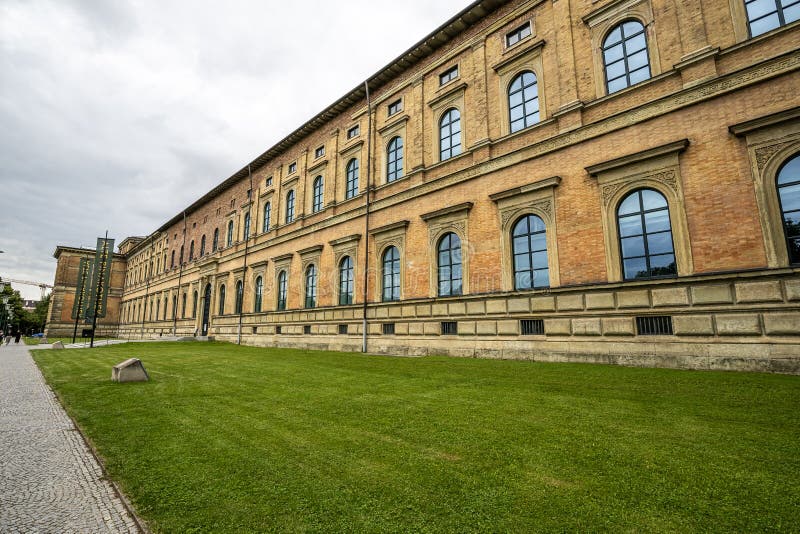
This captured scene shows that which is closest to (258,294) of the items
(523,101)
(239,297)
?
(239,297)

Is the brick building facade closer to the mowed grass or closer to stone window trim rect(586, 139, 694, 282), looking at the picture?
stone window trim rect(586, 139, 694, 282)

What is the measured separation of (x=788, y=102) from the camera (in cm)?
897

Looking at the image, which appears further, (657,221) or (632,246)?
(632,246)

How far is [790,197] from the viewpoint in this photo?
8828mm

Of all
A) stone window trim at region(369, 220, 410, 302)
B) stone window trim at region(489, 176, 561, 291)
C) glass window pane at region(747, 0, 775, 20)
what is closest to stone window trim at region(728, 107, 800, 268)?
glass window pane at region(747, 0, 775, 20)

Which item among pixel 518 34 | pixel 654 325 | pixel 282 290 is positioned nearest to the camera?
pixel 654 325

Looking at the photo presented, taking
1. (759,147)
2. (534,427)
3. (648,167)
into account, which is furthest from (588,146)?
(534,427)

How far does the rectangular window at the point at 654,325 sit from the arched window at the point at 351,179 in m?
15.1

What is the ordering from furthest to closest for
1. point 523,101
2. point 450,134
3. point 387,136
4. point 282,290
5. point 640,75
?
point 282,290 < point 387,136 < point 450,134 < point 523,101 < point 640,75

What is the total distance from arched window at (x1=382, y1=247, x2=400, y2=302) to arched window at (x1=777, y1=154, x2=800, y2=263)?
1260 cm

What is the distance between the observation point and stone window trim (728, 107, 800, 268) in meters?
8.72

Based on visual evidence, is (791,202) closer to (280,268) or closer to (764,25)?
(764,25)

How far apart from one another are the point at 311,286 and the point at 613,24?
18.4 metres

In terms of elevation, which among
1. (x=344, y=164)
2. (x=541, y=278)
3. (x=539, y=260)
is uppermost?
(x=344, y=164)
